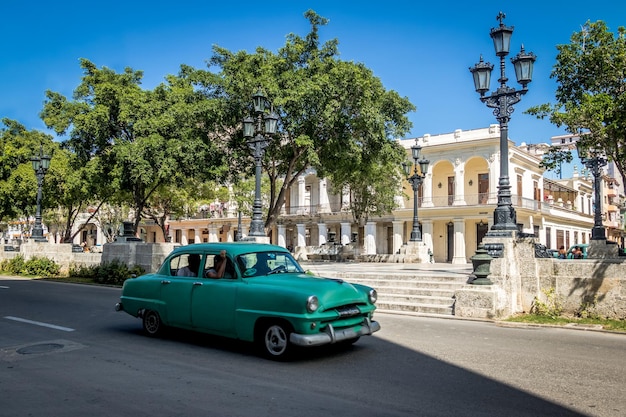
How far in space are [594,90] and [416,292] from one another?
640 cm

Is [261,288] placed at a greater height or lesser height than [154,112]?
lesser

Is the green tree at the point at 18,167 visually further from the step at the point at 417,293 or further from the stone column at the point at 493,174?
the stone column at the point at 493,174

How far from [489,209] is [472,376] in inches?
1469

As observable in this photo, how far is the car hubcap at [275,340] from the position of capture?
21.4 ft

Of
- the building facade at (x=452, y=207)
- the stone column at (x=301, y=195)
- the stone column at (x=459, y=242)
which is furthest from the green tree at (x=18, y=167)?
the stone column at (x=459, y=242)

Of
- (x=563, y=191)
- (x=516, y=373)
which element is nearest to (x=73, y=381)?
(x=516, y=373)

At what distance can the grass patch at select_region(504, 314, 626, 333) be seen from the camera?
958cm

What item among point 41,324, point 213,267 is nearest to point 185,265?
point 213,267

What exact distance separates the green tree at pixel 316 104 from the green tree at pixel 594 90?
763 cm

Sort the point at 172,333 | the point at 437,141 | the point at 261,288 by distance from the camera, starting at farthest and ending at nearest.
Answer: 1. the point at 437,141
2. the point at 172,333
3. the point at 261,288

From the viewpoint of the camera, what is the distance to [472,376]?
238 inches

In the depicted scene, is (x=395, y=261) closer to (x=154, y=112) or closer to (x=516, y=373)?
(x=154, y=112)

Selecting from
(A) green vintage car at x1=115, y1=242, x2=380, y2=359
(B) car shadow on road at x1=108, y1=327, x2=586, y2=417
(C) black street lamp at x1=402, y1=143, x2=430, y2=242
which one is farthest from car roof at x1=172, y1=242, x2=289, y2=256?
(C) black street lamp at x1=402, y1=143, x2=430, y2=242

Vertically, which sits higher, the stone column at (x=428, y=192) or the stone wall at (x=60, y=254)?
the stone column at (x=428, y=192)
